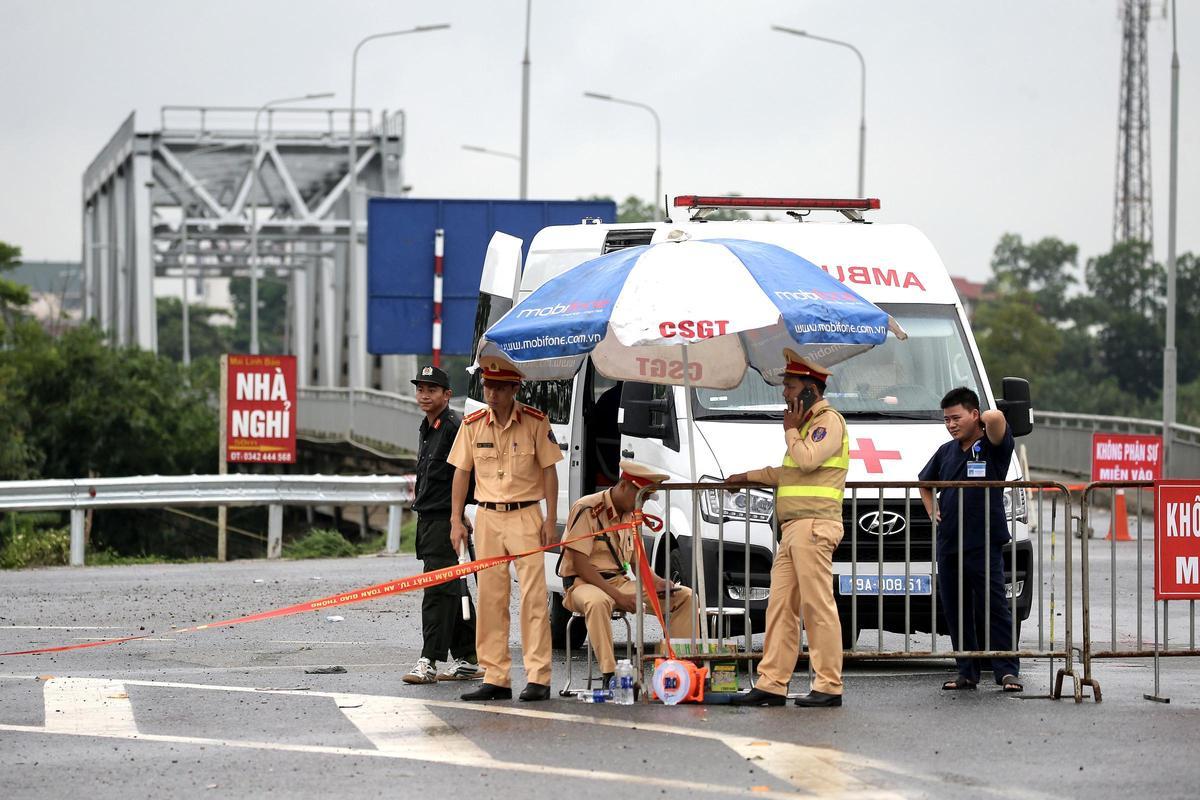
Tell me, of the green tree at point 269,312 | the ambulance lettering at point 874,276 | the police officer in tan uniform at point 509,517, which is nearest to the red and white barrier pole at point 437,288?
the ambulance lettering at point 874,276

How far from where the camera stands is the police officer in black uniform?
10531 millimetres

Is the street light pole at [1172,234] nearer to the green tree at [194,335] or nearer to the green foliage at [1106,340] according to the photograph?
the green foliage at [1106,340]

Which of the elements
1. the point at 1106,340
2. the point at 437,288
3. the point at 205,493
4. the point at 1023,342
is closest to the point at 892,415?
the point at 205,493

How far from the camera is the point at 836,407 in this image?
442 inches

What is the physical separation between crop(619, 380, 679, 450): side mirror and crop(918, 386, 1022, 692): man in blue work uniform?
161 cm

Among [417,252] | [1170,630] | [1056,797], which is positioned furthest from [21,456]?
[1056,797]

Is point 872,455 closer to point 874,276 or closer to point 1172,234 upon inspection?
point 874,276

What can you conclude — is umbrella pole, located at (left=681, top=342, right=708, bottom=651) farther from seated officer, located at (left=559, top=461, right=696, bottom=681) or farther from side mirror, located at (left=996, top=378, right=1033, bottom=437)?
side mirror, located at (left=996, top=378, right=1033, bottom=437)

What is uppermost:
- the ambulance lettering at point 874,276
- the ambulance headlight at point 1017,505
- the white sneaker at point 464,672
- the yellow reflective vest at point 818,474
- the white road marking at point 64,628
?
the ambulance lettering at point 874,276

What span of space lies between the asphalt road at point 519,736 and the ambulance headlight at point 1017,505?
3.00 ft

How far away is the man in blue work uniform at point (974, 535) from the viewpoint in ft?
33.1

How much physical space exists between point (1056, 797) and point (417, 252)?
18.6 meters

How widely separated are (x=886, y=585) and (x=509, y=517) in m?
2.20

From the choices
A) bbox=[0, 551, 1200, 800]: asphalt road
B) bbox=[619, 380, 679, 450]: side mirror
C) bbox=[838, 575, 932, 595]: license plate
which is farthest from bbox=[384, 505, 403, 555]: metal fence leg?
bbox=[838, 575, 932, 595]: license plate
